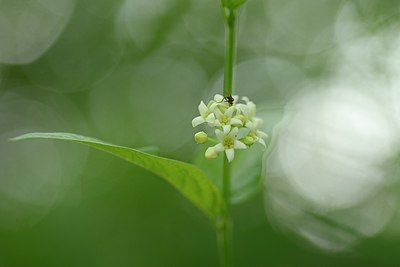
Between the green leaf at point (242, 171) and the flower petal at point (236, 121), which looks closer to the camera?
the flower petal at point (236, 121)

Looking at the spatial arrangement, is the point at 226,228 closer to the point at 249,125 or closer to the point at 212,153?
the point at 212,153

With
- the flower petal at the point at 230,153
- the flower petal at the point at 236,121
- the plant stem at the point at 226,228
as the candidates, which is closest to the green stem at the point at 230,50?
the flower petal at the point at 236,121

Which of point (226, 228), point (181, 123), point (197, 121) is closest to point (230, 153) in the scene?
point (197, 121)

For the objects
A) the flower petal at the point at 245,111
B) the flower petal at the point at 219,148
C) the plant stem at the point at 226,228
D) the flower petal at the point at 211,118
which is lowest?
the plant stem at the point at 226,228

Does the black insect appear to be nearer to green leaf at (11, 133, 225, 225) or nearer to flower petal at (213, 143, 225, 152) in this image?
flower petal at (213, 143, 225, 152)

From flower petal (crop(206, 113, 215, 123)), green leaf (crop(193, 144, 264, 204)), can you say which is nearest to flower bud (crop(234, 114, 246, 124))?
flower petal (crop(206, 113, 215, 123))

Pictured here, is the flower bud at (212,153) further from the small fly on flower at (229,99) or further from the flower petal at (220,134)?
the small fly on flower at (229,99)
